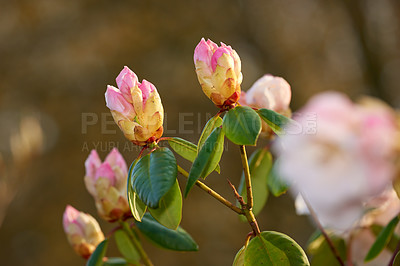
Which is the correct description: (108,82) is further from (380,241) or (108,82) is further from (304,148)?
(304,148)

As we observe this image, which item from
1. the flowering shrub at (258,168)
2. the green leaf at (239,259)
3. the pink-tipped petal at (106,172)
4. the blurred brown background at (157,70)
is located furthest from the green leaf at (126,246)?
the blurred brown background at (157,70)

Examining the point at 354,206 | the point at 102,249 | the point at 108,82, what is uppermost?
the point at 354,206

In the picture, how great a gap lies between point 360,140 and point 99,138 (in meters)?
2.52

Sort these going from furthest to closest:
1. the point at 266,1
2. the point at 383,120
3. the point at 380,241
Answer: the point at 266,1
the point at 380,241
the point at 383,120

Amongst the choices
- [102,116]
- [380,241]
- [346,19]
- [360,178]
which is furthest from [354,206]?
[346,19]

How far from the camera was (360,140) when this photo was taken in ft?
0.76

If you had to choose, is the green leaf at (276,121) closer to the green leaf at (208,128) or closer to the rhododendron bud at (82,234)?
the green leaf at (208,128)

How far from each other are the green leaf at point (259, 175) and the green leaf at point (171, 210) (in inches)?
7.1

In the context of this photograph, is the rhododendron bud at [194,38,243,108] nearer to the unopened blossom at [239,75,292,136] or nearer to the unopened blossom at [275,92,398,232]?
the unopened blossom at [239,75,292,136]

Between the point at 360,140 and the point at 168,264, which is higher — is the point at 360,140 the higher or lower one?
the higher one

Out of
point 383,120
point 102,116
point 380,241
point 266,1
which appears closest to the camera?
point 383,120

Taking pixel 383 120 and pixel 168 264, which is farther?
pixel 168 264

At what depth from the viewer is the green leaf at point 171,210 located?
1.68ft

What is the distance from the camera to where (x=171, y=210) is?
1.69ft
